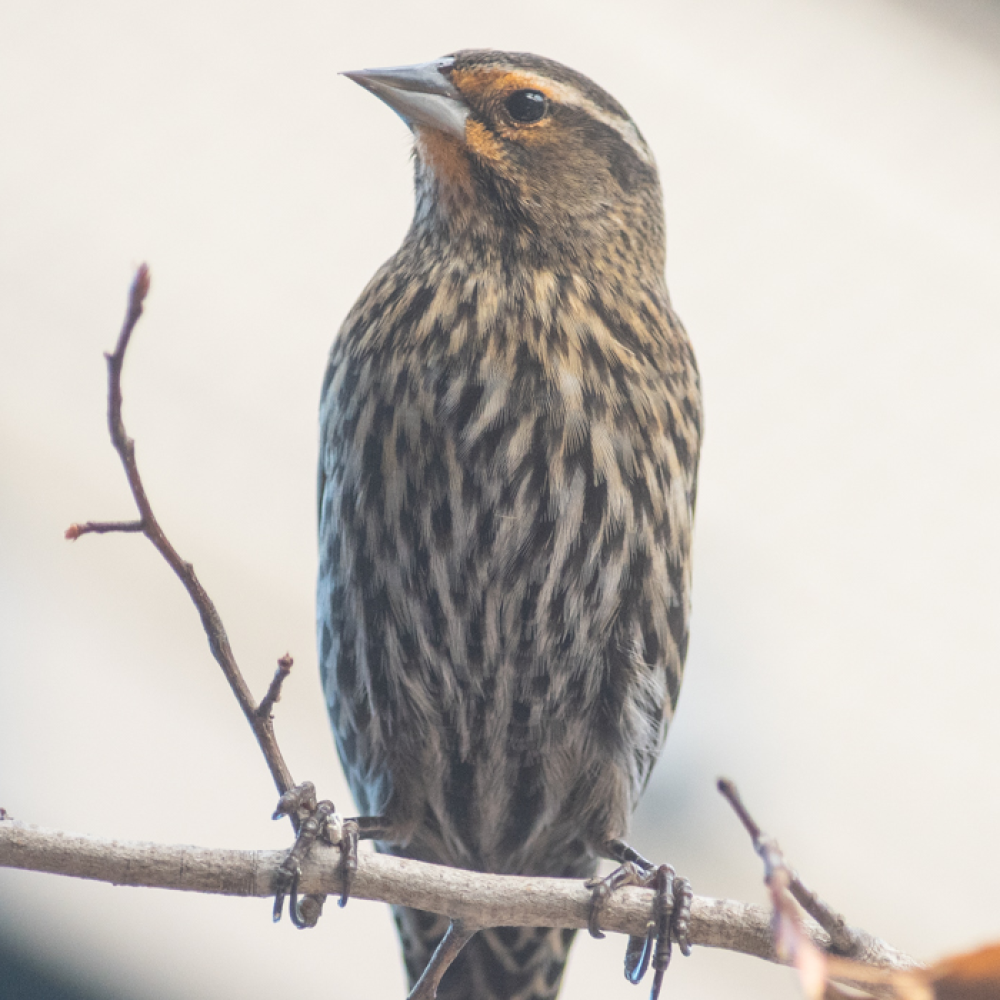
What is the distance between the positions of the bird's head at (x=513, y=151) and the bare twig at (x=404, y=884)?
3.69 feet

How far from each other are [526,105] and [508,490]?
741 millimetres

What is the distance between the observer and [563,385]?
200 centimetres

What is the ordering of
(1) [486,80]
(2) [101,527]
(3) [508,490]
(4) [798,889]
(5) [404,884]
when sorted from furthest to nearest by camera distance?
(1) [486,80] < (3) [508,490] < (5) [404,884] < (2) [101,527] < (4) [798,889]

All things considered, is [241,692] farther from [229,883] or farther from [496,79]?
→ [496,79]

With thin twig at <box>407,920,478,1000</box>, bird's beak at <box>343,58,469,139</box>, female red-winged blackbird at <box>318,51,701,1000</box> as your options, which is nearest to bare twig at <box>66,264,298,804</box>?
thin twig at <box>407,920,478,1000</box>

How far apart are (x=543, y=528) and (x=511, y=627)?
0.18 m

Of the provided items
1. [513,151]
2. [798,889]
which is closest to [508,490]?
[513,151]

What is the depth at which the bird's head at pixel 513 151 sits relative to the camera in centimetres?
207

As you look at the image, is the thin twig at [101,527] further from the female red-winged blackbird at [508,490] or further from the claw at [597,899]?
the claw at [597,899]

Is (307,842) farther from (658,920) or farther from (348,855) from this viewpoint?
(658,920)

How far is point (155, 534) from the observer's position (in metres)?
1.38

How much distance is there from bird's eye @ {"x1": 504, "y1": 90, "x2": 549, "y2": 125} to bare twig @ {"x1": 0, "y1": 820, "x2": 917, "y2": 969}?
1.33 m

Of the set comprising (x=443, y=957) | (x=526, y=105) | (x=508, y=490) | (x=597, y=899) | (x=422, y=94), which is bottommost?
(x=443, y=957)

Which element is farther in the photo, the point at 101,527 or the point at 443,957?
the point at 443,957
